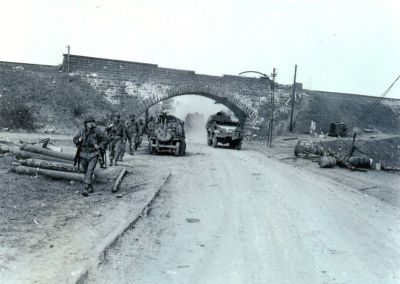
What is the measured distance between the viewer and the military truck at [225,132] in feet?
82.3

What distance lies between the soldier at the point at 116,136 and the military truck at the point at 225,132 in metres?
10.7

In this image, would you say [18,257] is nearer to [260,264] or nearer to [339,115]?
[260,264]

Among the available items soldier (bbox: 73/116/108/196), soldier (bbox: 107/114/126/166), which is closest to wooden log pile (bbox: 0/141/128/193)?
soldier (bbox: 73/116/108/196)

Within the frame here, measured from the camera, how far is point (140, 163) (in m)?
15.3

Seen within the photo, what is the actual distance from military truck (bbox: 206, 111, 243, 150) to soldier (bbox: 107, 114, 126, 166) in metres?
10.7

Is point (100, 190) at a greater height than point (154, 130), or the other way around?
point (154, 130)

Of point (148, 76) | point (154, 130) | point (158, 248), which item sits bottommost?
point (158, 248)

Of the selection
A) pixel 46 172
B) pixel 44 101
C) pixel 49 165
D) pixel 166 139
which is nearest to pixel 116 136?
pixel 166 139

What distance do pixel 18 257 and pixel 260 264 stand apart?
2.81m

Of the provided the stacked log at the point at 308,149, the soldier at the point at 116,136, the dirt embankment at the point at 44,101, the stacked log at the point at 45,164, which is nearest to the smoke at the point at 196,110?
the dirt embankment at the point at 44,101

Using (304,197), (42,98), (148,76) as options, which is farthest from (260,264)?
(148,76)

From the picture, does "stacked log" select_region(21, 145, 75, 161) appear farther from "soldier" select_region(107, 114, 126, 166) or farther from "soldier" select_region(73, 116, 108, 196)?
"soldier" select_region(107, 114, 126, 166)

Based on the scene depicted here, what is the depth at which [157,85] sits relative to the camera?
32.6 metres

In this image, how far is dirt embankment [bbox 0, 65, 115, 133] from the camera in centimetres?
2703
